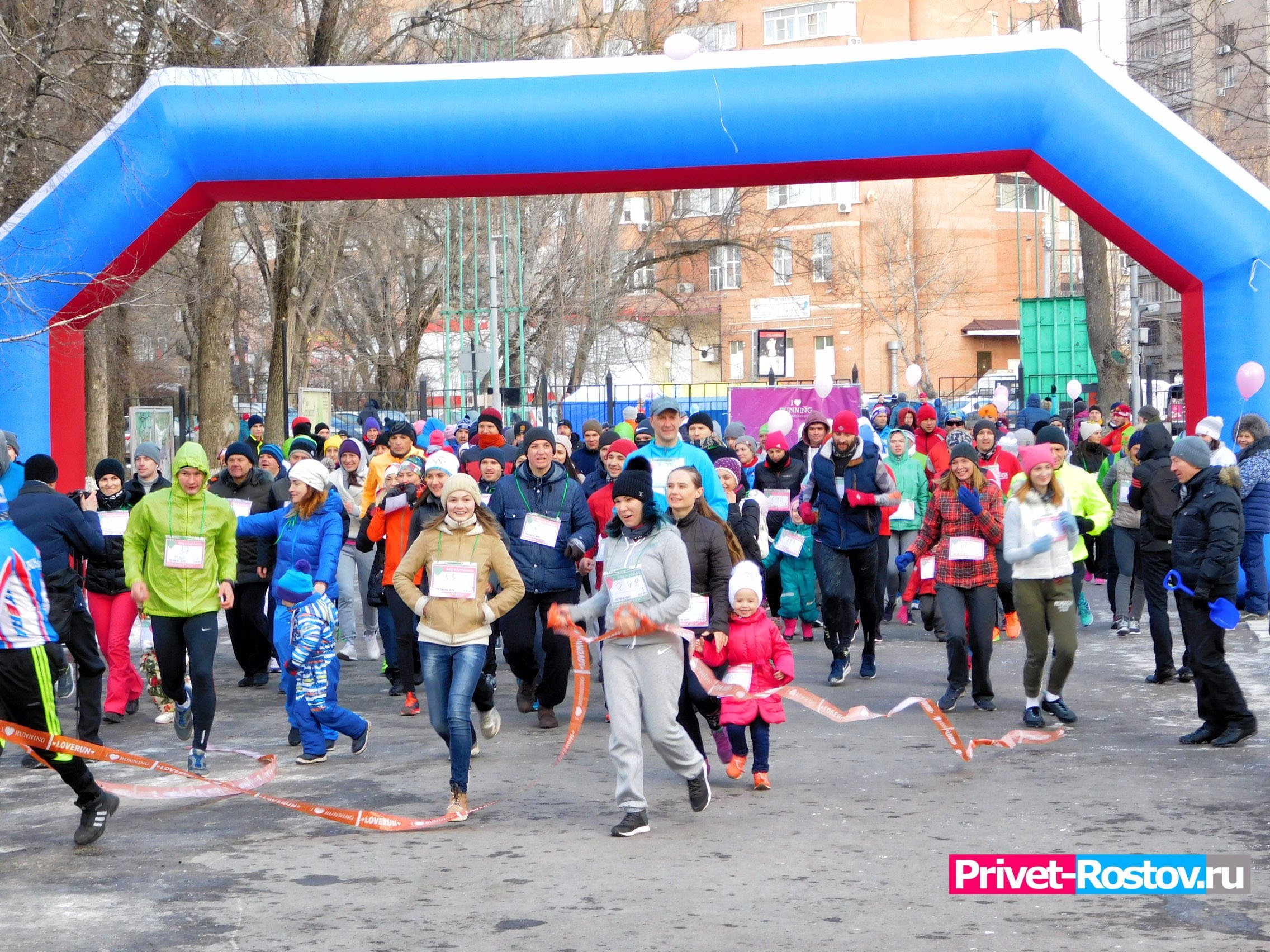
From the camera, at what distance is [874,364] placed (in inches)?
2164

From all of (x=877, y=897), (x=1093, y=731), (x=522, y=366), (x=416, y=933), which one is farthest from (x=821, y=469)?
(x=522, y=366)

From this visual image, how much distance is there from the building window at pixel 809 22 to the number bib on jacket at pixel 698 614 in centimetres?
5080

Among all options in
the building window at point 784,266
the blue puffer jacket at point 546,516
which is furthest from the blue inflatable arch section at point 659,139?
the building window at point 784,266

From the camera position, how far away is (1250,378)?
497 inches

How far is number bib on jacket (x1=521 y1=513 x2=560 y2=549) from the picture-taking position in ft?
31.5

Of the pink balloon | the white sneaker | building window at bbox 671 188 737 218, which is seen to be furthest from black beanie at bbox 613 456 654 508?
building window at bbox 671 188 737 218

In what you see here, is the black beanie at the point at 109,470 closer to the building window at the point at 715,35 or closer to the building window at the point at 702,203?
the building window at the point at 715,35

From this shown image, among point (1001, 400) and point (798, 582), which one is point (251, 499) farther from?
point (1001, 400)

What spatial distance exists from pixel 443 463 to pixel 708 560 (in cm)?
254

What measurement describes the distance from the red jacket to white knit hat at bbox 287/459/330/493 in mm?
2630

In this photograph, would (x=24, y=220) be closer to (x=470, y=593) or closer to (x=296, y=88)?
(x=296, y=88)

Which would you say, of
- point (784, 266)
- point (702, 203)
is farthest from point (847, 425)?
point (784, 266)

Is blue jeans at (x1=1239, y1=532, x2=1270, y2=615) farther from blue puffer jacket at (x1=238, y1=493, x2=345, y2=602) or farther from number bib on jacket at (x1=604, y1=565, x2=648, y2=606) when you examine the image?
blue puffer jacket at (x1=238, y1=493, x2=345, y2=602)

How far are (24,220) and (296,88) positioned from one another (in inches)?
98.8
